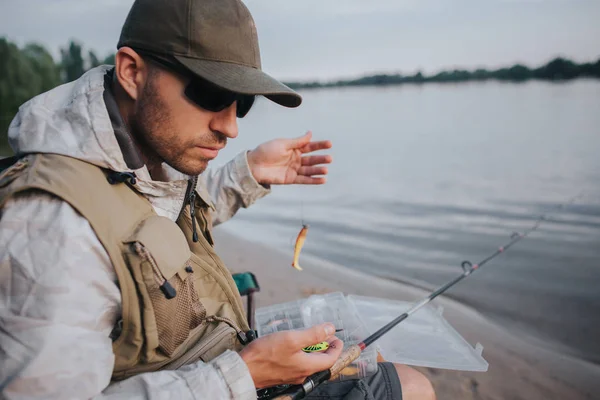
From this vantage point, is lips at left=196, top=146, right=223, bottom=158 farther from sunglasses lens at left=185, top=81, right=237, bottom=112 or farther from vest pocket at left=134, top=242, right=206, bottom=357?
vest pocket at left=134, top=242, right=206, bottom=357

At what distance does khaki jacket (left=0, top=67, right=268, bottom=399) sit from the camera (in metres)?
1.24

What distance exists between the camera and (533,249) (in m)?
6.84

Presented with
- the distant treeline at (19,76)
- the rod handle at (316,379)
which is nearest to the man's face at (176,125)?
the rod handle at (316,379)

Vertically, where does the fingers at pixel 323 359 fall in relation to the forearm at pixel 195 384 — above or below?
below

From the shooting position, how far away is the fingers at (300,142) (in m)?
3.01

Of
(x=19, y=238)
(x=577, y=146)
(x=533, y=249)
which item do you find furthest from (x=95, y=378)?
(x=577, y=146)

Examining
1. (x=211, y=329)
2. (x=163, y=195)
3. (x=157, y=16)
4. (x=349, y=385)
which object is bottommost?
(x=349, y=385)

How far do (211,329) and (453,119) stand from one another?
89.5ft

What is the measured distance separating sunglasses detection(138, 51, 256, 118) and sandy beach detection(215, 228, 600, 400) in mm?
3078

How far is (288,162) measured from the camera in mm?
3115

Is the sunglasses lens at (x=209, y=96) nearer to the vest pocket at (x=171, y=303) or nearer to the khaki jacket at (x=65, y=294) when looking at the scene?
the khaki jacket at (x=65, y=294)

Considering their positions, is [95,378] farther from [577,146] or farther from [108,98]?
[577,146]

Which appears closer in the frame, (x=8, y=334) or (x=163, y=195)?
(x=8, y=334)

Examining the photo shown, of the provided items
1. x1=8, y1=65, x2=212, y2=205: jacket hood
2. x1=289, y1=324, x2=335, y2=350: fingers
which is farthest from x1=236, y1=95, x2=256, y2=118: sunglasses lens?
x1=289, y1=324, x2=335, y2=350: fingers
